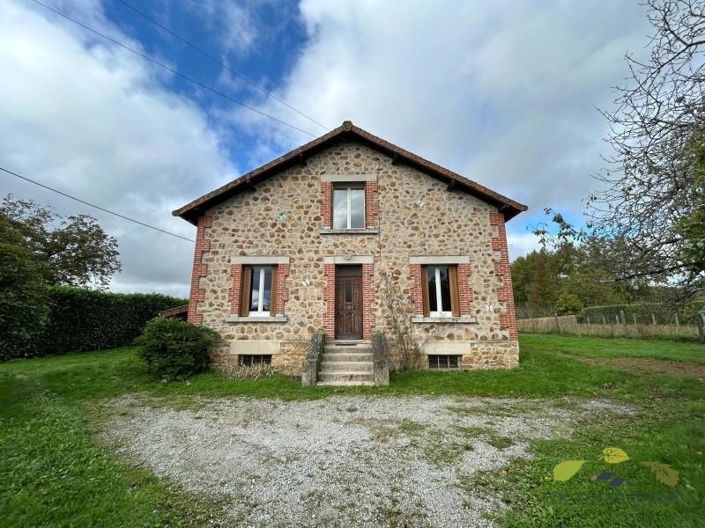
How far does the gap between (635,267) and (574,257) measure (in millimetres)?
843

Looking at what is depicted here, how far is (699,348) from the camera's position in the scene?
42.8ft

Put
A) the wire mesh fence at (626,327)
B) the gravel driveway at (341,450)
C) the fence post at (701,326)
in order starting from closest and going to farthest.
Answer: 1. the gravel driveway at (341,450)
2. the fence post at (701,326)
3. the wire mesh fence at (626,327)

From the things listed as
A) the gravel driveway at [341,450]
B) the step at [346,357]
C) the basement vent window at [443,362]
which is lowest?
the gravel driveway at [341,450]

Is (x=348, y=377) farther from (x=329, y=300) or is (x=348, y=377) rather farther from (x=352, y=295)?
(x=352, y=295)

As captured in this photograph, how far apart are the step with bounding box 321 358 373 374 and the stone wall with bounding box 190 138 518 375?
1.17m

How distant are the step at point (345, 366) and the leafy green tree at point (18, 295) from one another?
593cm

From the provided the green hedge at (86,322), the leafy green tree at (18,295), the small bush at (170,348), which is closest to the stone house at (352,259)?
the small bush at (170,348)

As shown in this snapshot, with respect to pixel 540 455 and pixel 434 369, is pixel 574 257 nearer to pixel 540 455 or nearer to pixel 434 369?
pixel 540 455

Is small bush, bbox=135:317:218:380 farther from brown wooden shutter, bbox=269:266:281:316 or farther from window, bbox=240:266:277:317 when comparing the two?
brown wooden shutter, bbox=269:266:281:316

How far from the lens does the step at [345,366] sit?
8492 mm

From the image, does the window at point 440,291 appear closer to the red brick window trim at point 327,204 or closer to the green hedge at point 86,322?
the red brick window trim at point 327,204

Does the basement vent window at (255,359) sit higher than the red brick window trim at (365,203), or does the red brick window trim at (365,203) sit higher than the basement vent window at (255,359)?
the red brick window trim at (365,203)

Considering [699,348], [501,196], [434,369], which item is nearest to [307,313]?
[434,369]

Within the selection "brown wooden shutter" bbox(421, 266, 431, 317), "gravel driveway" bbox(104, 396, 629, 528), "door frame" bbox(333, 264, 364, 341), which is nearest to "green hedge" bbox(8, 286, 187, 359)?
"gravel driveway" bbox(104, 396, 629, 528)
